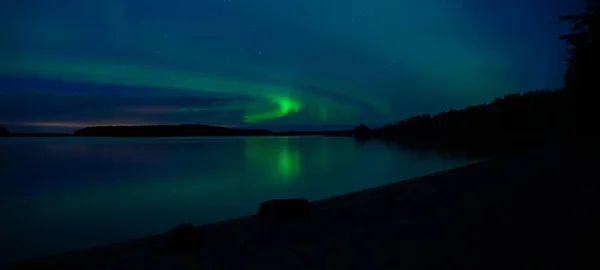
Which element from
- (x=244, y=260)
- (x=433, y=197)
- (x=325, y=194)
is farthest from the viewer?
(x=325, y=194)

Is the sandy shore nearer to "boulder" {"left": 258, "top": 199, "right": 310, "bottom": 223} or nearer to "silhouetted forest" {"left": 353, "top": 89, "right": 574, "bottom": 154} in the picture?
"boulder" {"left": 258, "top": 199, "right": 310, "bottom": 223}

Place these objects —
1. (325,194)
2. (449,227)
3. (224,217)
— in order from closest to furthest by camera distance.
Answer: (449,227), (224,217), (325,194)

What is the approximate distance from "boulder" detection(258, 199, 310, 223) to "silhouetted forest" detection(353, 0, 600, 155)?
9.64 metres

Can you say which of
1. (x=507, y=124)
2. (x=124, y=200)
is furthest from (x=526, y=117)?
(x=124, y=200)

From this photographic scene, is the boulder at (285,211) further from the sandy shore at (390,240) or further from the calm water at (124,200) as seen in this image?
the calm water at (124,200)

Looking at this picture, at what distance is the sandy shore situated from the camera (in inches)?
229

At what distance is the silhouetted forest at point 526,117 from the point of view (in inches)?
475

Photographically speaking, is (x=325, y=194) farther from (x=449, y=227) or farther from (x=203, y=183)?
(x=449, y=227)

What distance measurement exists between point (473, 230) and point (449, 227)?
506 millimetres

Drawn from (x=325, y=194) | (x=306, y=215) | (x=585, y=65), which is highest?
(x=585, y=65)

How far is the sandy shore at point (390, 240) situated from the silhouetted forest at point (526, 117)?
4.86 m

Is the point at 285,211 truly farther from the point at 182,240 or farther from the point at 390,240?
the point at 390,240

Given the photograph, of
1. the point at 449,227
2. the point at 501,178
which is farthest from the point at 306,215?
the point at 501,178

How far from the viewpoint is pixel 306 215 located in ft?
31.5
